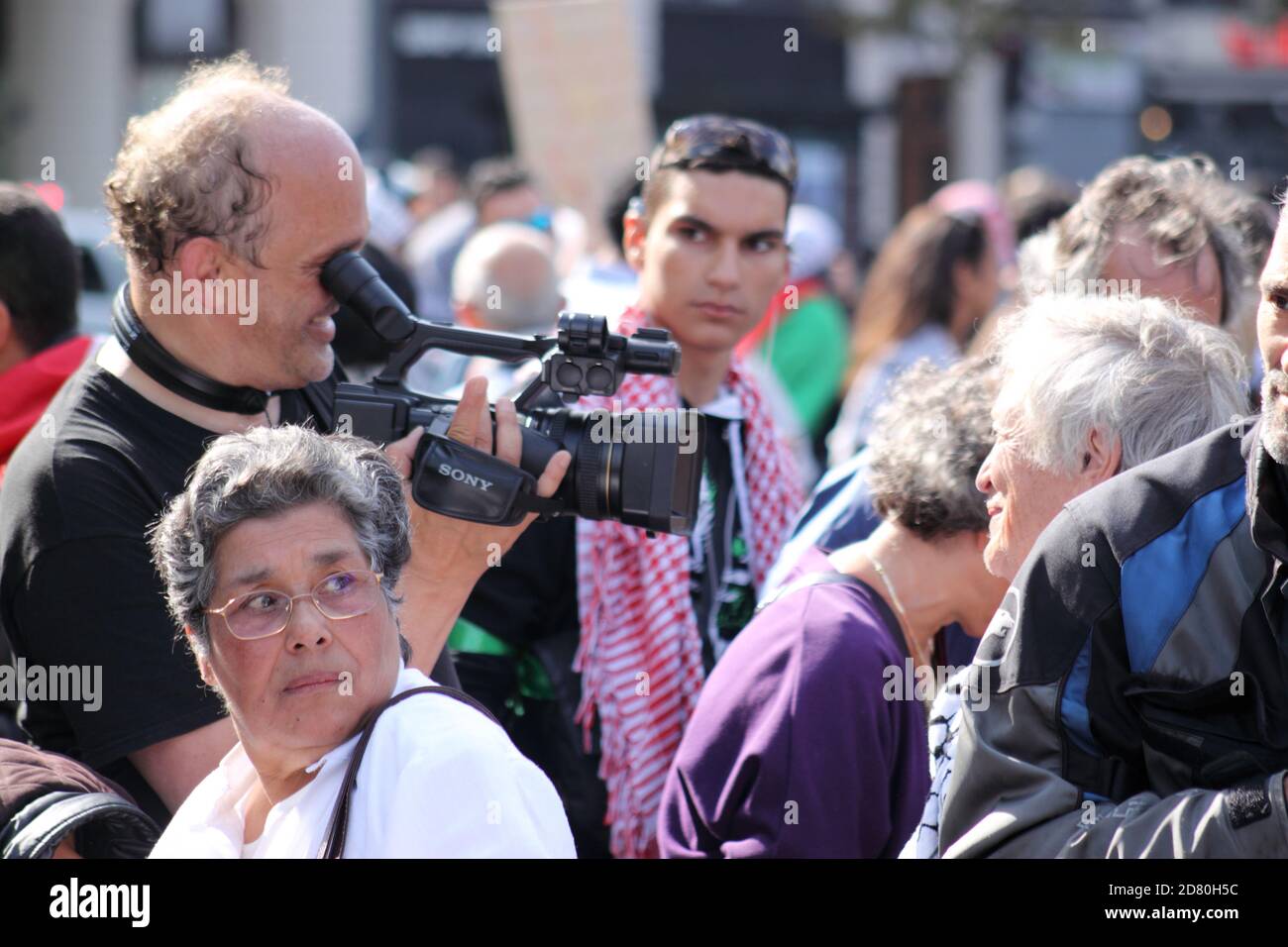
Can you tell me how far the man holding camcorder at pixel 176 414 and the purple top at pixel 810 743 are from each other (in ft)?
1.44

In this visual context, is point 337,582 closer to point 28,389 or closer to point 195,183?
point 195,183

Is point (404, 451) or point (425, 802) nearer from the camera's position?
point (425, 802)

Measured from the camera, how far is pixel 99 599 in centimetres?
235

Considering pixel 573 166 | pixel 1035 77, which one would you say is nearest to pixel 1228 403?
pixel 573 166

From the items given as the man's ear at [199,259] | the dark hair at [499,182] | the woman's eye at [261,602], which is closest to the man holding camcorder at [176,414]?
the man's ear at [199,259]

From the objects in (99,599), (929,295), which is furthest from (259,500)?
(929,295)

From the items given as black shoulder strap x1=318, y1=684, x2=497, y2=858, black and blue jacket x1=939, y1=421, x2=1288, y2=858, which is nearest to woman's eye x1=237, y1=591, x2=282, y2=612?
black shoulder strap x1=318, y1=684, x2=497, y2=858

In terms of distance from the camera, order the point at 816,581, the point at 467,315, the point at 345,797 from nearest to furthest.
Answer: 1. the point at 345,797
2. the point at 816,581
3. the point at 467,315

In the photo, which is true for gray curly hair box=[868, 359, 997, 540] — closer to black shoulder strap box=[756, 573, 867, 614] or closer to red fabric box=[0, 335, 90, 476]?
black shoulder strap box=[756, 573, 867, 614]

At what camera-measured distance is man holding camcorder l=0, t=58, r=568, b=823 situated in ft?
7.71

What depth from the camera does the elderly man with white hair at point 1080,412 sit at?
7.34ft

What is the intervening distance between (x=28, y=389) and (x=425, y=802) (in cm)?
157

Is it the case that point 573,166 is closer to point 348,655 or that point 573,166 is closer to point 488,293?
point 488,293

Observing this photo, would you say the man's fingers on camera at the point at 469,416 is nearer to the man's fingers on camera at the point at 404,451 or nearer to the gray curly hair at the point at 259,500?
the man's fingers on camera at the point at 404,451
